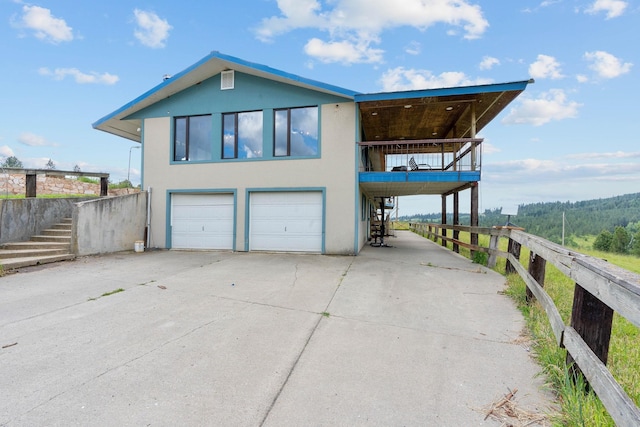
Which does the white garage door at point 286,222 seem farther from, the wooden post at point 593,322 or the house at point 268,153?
the wooden post at point 593,322

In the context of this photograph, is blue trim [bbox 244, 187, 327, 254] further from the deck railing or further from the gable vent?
the gable vent

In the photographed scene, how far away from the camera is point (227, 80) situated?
1105cm

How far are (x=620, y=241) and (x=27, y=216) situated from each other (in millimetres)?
82741

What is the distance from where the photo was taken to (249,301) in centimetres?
491

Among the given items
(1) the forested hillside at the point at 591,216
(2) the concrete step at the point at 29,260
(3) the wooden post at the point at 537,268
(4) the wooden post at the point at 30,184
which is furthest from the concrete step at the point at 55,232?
(1) the forested hillside at the point at 591,216

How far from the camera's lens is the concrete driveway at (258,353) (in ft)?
7.32

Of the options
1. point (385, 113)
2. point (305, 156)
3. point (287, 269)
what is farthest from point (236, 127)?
point (287, 269)

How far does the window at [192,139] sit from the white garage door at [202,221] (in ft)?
4.87

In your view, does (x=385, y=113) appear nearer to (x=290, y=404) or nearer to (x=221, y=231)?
(x=221, y=231)

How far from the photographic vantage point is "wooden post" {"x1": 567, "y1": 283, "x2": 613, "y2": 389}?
2166mm

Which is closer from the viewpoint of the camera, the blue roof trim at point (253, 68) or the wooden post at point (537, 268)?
the wooden post at point (537, 268)

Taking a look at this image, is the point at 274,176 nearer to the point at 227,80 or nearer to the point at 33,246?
the point at 227,80

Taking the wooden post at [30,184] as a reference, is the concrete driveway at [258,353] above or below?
below

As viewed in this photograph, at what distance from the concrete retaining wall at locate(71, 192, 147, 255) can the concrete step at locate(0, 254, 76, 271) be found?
1.45 feet
